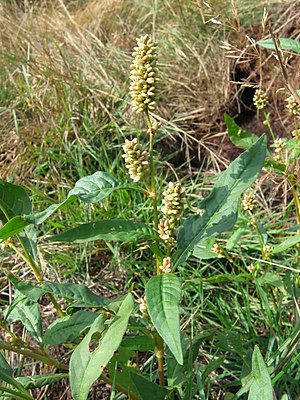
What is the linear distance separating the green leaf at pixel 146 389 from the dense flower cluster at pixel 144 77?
544mm

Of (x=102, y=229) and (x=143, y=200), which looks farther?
(x=143, y=200)

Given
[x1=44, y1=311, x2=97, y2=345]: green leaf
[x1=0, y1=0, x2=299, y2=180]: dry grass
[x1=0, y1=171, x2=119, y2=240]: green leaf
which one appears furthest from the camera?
[x1=0, y1=0, x2=299, y2=180]: dry grass

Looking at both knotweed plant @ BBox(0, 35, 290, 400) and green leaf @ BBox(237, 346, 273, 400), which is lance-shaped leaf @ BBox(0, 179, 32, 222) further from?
green leaf @ BBox(237, 346, 273, 400)

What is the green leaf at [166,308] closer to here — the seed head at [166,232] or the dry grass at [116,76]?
the seed head at [166,232]

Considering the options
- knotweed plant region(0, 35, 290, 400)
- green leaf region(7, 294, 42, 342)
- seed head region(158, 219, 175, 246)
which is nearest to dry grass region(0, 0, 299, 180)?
green leaf region(7, 294, 42, 342)

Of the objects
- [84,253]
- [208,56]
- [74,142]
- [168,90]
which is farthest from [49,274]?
[208,56]

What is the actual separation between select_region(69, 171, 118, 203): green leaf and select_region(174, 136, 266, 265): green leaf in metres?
0.18

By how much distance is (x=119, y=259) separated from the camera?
85.3 inches

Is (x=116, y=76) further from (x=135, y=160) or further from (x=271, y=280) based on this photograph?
(x=135, y=160)

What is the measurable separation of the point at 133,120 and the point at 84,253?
0.90 m

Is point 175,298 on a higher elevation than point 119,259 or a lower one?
higher

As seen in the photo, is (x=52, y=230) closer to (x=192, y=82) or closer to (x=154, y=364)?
(x=154, y=364)

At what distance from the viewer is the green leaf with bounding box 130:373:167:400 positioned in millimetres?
1223

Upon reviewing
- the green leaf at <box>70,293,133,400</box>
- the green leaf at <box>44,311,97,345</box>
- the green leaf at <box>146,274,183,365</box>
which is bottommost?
the green leaf at <box>44,311,97,345</box>
